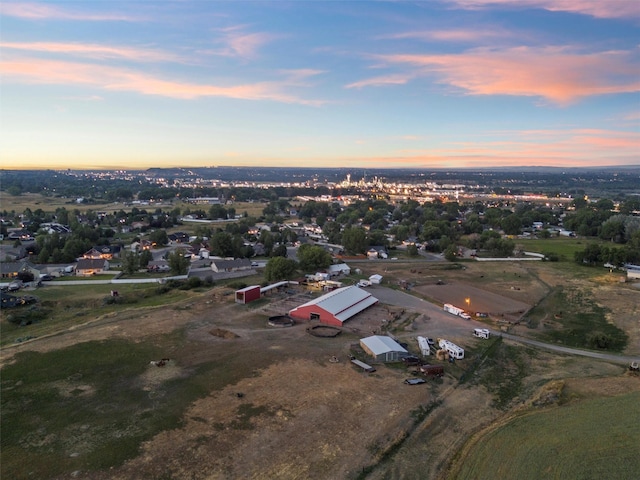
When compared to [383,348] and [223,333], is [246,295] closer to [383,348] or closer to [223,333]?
[223,333]

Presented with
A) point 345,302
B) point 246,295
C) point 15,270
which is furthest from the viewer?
point 15,270

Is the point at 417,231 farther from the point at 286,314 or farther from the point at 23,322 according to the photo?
the point at 23,322

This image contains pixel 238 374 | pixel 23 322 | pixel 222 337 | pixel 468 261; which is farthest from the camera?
pixel 468 261

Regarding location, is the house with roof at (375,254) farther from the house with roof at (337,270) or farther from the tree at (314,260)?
the tree at (314,260)

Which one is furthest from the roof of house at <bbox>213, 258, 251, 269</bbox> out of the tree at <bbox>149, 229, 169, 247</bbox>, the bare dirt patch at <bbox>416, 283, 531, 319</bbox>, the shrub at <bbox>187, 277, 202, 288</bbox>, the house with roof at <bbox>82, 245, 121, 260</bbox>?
the bare dirt patch at <bbox>416, 283, 531, 319</bbox>

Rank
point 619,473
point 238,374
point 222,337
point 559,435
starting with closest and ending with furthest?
point 619,473
point 559,435
point 238,374
point 222,337

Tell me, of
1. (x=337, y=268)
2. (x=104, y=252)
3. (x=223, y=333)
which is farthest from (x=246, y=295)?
(x=104, y=252)

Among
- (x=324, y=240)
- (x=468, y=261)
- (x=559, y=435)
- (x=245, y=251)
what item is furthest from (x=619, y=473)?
→ (x=324, y=240)
